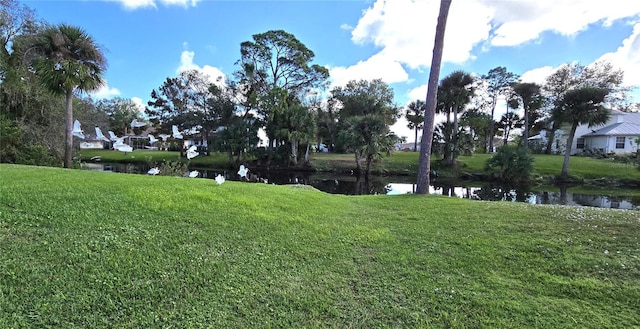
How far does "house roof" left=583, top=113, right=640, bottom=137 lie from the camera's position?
104ft

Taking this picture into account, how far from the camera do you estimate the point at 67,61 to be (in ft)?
38.1

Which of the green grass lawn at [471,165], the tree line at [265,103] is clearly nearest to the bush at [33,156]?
the tree line at [265,103]

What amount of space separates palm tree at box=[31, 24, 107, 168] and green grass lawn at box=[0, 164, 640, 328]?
8156 mm

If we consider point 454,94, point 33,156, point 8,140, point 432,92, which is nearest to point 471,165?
point 454,94

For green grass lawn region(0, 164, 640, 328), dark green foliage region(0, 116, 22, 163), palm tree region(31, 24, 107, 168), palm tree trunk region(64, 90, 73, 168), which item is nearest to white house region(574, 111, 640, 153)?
green grass lawn region(0, 164, 640, 328)

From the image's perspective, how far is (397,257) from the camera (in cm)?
399

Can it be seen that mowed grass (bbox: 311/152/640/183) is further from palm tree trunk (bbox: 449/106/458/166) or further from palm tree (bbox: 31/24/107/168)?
palm tree (bbox: 31/24/107/168)

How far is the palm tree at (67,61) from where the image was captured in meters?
11.5

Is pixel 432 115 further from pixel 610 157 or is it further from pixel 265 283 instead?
pixel 610 157

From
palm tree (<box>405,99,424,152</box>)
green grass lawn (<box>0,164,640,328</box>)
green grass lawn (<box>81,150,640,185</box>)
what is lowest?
green grass lawn (<box>0,164,640,328</box>)

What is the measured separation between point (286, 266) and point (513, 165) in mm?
23514

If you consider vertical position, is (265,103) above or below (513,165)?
above

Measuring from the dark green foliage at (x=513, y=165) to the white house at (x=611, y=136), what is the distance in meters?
16.3

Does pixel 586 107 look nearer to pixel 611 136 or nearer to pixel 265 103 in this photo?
pixel 611 136
